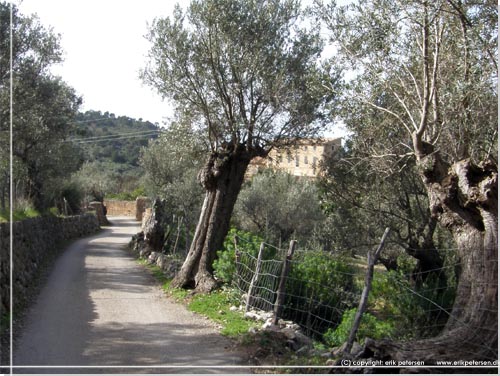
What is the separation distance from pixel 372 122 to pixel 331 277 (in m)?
3.44

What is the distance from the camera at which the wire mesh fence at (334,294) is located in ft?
32.9

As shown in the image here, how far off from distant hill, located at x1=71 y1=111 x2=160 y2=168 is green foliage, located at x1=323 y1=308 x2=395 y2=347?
19.1 m

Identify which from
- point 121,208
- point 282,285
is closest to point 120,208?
point 121,208

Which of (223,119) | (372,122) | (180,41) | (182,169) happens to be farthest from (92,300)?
(182,169)

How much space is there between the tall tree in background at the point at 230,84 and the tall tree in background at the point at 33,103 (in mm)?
4418

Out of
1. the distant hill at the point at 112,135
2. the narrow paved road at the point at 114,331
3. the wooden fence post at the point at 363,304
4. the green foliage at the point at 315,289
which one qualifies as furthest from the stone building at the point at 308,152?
the distant hill at the point at 112,135

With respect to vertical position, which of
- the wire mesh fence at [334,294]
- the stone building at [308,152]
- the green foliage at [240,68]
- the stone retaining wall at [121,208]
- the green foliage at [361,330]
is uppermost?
the green foliage at [240,68]

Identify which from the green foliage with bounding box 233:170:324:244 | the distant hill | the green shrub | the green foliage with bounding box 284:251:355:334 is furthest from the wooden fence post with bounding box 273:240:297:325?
the distant hill

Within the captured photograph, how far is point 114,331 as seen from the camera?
10.1m

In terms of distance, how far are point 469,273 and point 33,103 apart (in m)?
15.5

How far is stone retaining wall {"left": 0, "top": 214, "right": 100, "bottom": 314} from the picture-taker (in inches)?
452

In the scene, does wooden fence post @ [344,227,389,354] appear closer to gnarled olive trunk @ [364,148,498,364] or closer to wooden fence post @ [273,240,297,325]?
gnarled olive trunk @ [364,148,498,364]

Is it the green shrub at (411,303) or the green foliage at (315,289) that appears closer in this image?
the green shrub at (411,303)

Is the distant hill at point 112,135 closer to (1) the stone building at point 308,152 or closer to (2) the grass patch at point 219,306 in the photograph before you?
(1) the stone building at point 308,152
